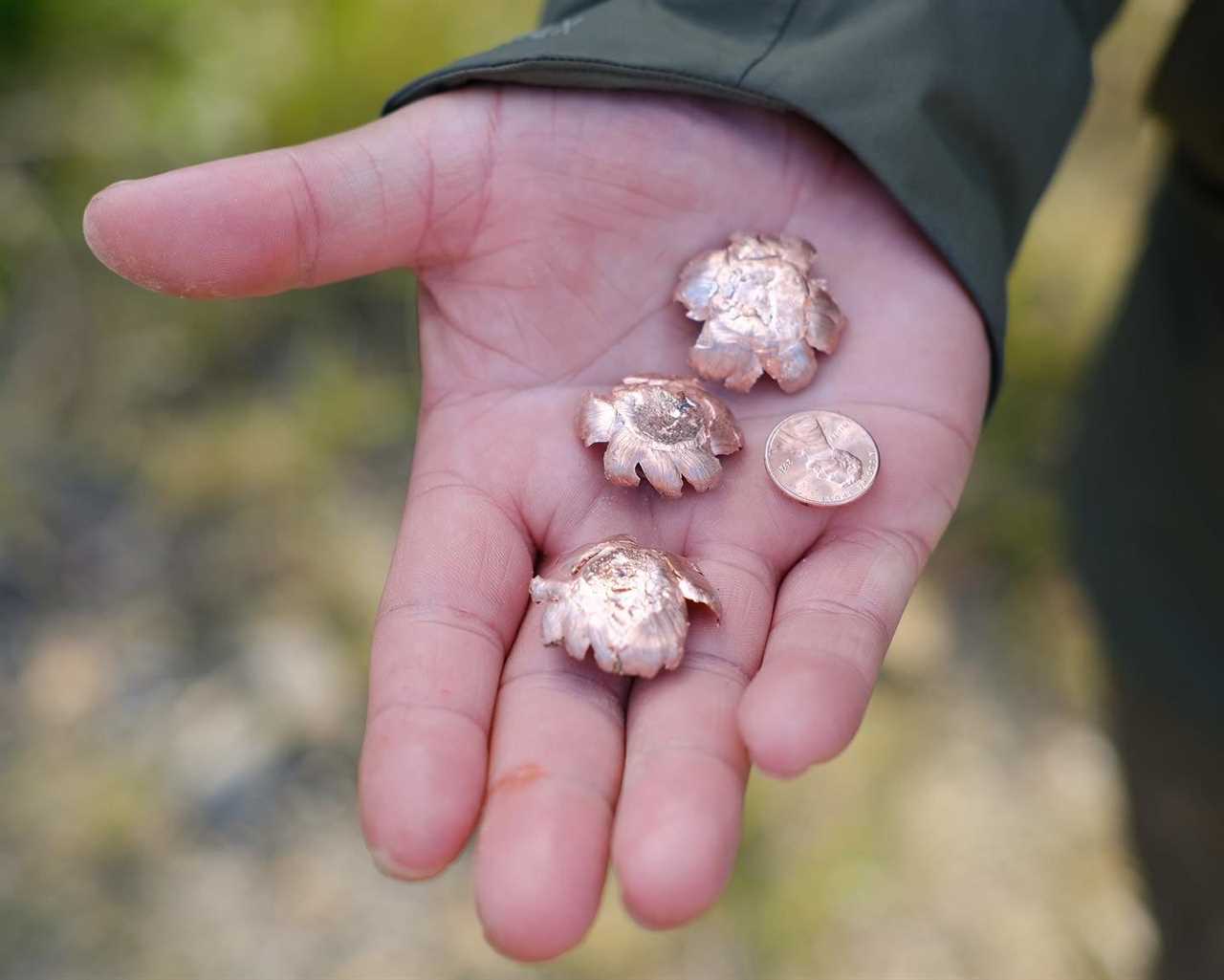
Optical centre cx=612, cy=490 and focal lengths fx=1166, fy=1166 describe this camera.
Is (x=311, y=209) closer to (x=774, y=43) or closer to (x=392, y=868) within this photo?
(x=774, y=43)

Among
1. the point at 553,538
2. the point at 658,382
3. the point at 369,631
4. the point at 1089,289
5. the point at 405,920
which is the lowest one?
the point at 405,920

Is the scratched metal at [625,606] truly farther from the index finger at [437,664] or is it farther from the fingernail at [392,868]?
the fingernail at [392,868]

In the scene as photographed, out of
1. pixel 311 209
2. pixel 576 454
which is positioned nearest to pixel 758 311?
pixel 576 454

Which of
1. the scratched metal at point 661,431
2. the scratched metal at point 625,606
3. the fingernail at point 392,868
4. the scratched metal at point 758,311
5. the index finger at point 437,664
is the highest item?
the scratched metal at point 758,311

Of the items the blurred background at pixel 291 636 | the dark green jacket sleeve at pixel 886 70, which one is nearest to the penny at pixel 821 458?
the dark green jacket sleeve at pixel 886 70

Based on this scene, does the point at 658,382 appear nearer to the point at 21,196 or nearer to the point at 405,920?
the point at 405,920

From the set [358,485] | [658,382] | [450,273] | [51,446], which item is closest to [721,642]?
[658,382]

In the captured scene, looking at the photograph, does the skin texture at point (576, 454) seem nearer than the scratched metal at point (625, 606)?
Yes
